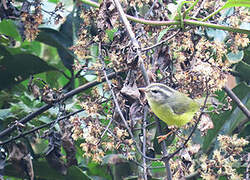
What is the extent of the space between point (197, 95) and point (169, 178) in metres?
0.49

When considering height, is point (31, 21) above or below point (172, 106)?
above

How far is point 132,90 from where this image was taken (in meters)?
1.56

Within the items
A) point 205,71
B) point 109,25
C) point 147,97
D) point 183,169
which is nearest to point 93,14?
point 109,25

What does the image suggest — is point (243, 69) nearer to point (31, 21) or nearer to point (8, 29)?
point (31, 21)

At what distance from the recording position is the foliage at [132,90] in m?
1.58

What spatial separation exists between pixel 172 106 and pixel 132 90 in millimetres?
420

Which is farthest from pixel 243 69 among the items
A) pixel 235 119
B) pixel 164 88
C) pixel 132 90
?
pixel 132 90

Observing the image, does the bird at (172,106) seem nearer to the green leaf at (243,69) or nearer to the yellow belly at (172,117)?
the yellow belly at (172,117)

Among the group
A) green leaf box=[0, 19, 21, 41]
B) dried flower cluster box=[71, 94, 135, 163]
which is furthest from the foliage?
green leaf box=[0, 19, 21, 41]

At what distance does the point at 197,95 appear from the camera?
170 cm

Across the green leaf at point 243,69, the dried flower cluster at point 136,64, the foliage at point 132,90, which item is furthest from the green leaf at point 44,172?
the green leaf at point 243,69

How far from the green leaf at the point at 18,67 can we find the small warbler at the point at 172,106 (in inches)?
45.2

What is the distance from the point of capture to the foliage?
1.58 meters

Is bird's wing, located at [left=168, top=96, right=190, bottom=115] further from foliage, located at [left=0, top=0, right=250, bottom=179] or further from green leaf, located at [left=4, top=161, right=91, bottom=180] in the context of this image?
green leaf, located at [left=4, top=161, right=91, bottom=180]
